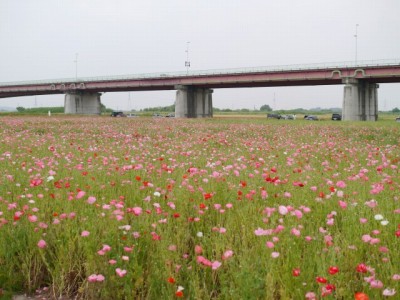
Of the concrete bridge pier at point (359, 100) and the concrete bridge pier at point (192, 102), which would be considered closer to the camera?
the concrete bridge pier at point (359, 100)

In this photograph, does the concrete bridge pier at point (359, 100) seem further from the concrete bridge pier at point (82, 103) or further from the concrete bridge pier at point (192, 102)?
the concrete bridge pier at point (82, 103)

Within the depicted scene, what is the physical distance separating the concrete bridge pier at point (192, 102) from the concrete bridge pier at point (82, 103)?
27631 millimetres

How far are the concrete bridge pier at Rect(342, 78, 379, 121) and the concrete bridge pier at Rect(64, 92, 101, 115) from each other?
194 ft

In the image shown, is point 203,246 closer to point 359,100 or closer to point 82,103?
point 359,100

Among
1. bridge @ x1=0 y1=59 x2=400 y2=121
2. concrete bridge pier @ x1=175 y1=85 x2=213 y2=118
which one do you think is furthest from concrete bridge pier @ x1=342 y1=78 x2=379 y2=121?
concrete bridge pier @ x1=175 y1=85 x2=213 y2=118

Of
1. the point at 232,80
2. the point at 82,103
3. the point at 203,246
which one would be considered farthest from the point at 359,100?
the point at 203,246

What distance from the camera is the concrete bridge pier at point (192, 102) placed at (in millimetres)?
77000

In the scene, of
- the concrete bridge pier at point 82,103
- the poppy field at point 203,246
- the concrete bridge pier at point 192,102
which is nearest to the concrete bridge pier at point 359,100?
the concrete bridge pier at point 192,102

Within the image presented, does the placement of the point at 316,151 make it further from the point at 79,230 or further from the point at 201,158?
the point at 79,230

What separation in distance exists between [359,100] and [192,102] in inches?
1276

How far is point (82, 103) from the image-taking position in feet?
308

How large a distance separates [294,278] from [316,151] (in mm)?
8056

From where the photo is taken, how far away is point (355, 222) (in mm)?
3736

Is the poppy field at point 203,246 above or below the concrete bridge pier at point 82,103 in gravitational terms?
below
